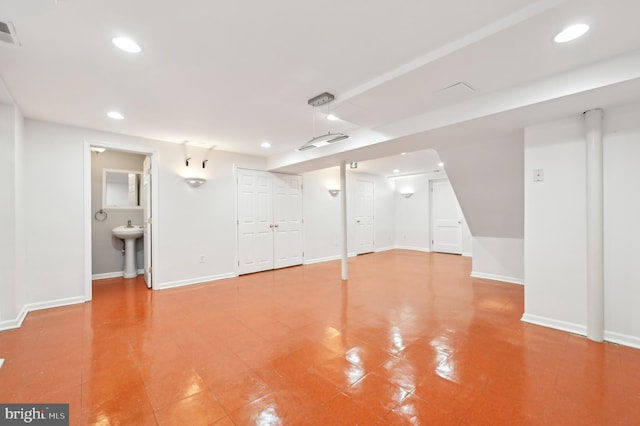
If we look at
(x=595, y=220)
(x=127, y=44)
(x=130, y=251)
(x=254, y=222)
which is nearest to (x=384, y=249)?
(x=254, y=222)

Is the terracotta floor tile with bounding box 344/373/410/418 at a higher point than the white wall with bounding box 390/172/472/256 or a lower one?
lower

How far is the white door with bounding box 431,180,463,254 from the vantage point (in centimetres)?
785

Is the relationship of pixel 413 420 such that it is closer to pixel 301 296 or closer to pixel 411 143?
pixel 301 296

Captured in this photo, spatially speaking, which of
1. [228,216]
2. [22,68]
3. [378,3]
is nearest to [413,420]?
[378,3]

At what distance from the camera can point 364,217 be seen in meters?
8.21

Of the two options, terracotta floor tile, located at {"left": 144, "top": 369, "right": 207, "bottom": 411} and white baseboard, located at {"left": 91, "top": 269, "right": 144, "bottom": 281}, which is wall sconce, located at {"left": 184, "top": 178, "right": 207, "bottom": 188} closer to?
white baseboard, located at {"left": 91, "top": 269, "right": 144, "bottom": 281}

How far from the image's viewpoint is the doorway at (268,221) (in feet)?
18.4

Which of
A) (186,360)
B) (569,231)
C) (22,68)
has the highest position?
(22,68)

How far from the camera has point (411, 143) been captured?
12.3ft

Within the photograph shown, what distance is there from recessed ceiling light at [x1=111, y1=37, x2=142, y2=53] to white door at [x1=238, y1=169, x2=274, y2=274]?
11.6 feet

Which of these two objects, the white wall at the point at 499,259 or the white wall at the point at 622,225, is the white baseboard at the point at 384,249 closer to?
the white wall at the point at 499,259

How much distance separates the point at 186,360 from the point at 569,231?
4.04 metres

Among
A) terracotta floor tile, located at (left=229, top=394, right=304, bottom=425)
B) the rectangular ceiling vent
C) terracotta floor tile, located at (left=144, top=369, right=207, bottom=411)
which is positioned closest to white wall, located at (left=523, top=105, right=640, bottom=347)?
terracotta floor tile, located at (left=229, top=394, right=304, bottom=425)

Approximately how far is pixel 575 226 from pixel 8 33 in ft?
16.8
